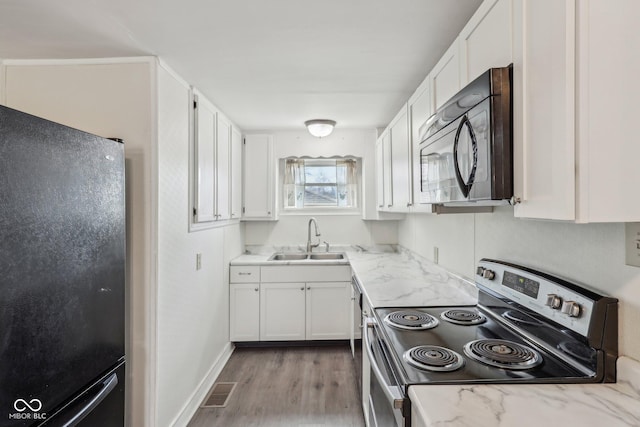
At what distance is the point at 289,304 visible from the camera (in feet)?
11.1

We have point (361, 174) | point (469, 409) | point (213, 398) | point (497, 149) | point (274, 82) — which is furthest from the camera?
point (361, 174)

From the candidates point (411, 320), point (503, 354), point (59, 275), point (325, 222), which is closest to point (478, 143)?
point (503, 354)

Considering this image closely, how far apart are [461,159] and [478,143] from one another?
133 millimetres

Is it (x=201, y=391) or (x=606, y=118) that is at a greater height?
(x=606, y=118)

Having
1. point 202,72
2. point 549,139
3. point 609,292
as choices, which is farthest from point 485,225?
point 202,72

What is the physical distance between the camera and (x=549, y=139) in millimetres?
837

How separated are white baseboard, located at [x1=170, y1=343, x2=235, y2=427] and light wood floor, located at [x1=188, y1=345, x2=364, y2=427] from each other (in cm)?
5

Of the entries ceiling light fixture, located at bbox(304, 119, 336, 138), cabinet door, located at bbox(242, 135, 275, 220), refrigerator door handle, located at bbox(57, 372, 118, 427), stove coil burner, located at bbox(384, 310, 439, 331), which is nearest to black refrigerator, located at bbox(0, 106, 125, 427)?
refrigerator door handle, located at bbox(57, 372, 118, 427)

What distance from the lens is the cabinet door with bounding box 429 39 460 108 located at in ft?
4.84

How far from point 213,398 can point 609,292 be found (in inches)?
99.3

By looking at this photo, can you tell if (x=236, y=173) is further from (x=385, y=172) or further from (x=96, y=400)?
(x=96, y=400)

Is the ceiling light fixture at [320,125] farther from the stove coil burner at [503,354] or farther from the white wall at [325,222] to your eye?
the stove coil burner at [503,354]

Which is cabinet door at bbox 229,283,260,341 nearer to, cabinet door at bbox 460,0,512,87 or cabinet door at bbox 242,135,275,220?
cabinet door at bbox 242,135,275,220

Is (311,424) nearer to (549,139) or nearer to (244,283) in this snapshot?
(244,283)
